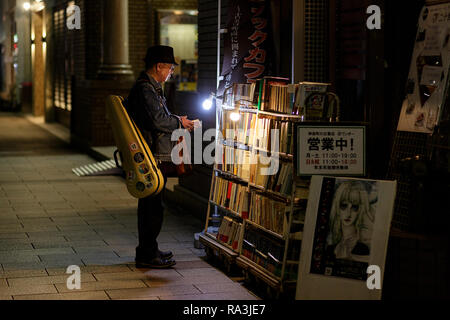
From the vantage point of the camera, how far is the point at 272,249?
668cm

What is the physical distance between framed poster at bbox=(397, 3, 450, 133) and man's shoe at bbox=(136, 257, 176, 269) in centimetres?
268

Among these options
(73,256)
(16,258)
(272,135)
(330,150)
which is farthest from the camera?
(73,256)

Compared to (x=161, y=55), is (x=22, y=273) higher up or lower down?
lower down

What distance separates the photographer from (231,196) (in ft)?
25.0

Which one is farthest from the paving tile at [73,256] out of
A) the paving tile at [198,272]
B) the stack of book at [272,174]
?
the stack of book at [272,174]

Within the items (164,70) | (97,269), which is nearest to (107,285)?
(97,269)

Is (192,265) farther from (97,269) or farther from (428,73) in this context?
(428,73)

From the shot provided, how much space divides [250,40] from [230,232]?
2002 mm

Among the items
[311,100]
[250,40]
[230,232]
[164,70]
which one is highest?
[250,40]

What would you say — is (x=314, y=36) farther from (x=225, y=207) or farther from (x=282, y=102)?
(x=225, y=207)

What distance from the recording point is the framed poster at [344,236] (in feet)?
18.5

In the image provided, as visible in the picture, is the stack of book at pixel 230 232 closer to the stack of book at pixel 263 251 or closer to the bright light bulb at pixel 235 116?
the stack of book at pixel 263 251

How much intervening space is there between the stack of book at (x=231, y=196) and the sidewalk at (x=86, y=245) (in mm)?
660

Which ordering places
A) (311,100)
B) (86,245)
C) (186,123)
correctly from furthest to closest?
(86,245) → (186,123) → (311,100)
